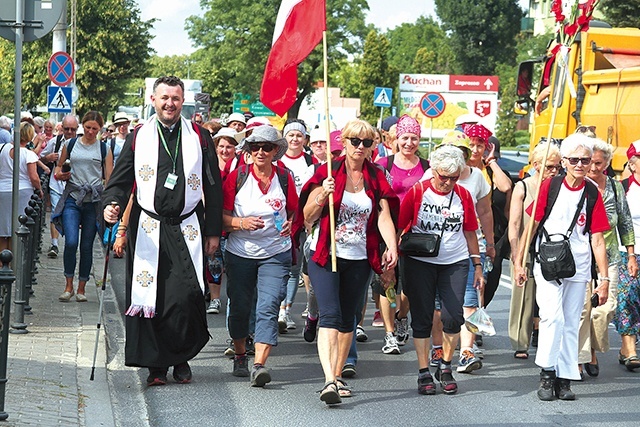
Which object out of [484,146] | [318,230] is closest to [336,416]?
[318,230]

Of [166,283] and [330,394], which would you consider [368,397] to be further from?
[166,283]

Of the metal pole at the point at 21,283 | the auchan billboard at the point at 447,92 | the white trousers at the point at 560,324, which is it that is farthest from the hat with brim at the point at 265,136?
the auchan billboard at the point at 447,92

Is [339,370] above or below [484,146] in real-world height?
below

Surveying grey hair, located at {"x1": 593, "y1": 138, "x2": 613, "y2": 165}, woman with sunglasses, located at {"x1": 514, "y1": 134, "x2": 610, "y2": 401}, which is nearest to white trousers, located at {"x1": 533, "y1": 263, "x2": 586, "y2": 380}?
woman with sunglasses, located at {"x1": 514, "y1": 134, "x2": 610, "y2": 401}

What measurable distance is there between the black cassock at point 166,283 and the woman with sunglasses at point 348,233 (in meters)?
0.83

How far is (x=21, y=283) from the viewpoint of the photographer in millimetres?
10797

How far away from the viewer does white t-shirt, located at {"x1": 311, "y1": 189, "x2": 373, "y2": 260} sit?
8453 mm

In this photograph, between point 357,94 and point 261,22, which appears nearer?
point 261,22

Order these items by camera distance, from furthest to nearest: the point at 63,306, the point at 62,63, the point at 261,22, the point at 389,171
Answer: the point at 261,22
the point at 62,63
the point at 63,306
the point at 389,171

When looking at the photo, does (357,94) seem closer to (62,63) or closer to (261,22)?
(261,22)

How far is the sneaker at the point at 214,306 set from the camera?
12.6 m

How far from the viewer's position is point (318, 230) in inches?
335

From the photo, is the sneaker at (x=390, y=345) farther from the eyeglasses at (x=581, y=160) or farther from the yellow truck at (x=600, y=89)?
the yellow truck at (x=600, y=89)

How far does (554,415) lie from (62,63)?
16.4 meters
